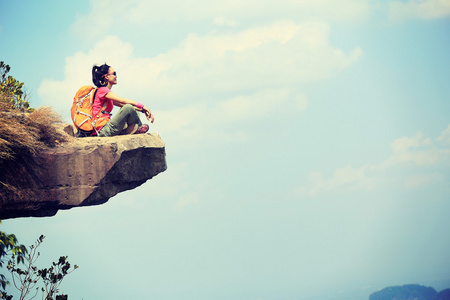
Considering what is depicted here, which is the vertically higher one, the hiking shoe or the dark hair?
the dark hair

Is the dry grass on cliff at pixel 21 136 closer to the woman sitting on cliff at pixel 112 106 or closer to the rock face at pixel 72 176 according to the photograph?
the rock face at pixel 72 176

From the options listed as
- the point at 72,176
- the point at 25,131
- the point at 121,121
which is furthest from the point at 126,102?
the point at 25,131

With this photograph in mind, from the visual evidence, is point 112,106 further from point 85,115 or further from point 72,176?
point 72,176

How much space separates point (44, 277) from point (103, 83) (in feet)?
14.6

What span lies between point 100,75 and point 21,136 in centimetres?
236

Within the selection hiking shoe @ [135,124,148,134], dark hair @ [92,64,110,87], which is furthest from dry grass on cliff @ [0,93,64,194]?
hiking shoe @ [135,124,148,134]

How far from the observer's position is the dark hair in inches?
425

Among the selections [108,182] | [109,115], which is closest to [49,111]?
[109,115]

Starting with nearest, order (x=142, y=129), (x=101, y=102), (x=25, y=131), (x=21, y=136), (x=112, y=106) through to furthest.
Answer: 1. (x=21, y=136)
2. (x=25, y=131)
3. (x=101, y=102)
4. (x=142, y=129)
5. (x=112, y=106)

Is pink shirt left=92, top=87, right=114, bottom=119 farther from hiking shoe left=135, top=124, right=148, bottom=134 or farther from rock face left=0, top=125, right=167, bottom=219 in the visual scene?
rock face left=0, top=125, right=167, bottom=219

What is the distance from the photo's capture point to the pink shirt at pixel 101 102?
34.9ft

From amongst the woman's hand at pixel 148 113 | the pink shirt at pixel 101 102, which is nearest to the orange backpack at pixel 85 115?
the pink shirt at pixel 101 102

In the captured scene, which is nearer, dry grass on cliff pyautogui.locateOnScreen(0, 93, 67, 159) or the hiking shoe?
dry grass on cliff pyautogui.locateOnScreen(0, 93, 67, 159)

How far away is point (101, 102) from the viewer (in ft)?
35.4
